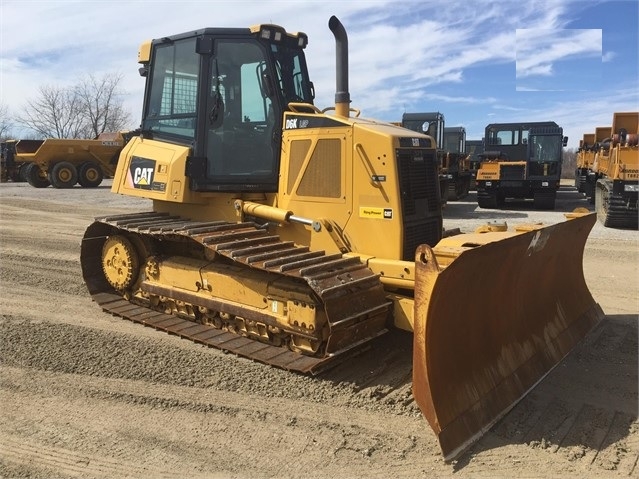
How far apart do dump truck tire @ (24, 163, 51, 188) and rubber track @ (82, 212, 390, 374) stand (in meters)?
21.7

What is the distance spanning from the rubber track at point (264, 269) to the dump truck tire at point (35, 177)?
21.7 meters

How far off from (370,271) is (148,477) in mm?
2395

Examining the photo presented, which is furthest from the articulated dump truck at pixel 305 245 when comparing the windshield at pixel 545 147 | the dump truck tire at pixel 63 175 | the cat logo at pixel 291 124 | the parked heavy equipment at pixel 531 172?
the dump truck tire at pixel 63 175

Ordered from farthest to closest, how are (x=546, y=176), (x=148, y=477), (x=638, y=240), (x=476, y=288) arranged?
(x=546, y=176)
(x=638, y=240)
(x=476, y=288)
(x=148, y=477)

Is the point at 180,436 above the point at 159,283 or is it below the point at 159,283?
below

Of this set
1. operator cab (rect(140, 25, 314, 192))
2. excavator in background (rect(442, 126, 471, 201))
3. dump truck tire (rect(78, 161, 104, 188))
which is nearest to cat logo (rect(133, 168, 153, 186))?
operator cab (rect(140, 25, 314, 192))


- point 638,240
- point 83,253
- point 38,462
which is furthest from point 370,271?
point 638,240

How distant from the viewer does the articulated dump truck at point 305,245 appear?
393 cm

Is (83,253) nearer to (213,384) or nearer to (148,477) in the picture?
(213,384)

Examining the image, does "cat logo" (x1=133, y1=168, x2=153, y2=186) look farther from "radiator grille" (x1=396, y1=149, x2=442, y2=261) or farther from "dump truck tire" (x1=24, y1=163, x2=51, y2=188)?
"dump truck tire" (x1=24, y1=163, x2=51, y2=188)

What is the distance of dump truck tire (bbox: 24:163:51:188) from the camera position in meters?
24.7

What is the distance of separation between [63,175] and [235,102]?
70.9 feet

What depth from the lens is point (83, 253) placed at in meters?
6.44

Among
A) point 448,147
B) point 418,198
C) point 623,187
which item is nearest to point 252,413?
point 418,198
